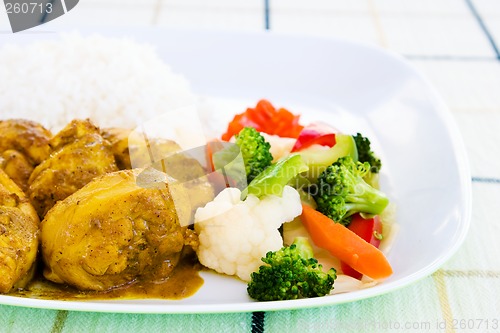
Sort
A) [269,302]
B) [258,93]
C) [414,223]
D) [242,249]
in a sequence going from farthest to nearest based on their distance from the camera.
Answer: [258,93], [414,223], [242,249], [269,302]

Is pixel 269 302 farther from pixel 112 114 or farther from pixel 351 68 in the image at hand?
pixel 351 68

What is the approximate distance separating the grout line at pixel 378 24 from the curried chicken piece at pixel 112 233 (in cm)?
352

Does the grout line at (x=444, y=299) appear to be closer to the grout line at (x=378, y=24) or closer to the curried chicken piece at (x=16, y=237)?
the curried chicken piece at (x=16, y=237)

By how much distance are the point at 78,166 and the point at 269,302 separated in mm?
1289

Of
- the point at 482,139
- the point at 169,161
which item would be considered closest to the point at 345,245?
the point at 169,161

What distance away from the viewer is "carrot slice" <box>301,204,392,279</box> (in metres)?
2.85

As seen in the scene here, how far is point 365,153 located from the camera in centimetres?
355

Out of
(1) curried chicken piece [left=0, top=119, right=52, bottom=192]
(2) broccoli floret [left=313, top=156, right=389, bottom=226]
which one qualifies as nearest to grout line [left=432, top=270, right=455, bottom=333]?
(2) broccoli floret [left=313, top=156, right=389, bottom=226]

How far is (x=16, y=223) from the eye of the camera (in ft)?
8.84

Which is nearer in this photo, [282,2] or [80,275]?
[80,275]

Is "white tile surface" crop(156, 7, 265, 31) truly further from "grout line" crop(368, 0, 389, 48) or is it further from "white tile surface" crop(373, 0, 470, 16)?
"white tile surface" crop(373, 0, 470, 16)

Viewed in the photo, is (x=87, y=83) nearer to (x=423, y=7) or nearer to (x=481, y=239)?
(x=481, y=239)

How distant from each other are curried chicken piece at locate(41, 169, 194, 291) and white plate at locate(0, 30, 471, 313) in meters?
0.21

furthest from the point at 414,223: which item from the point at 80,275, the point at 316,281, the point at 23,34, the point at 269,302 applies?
the point at 23,34
